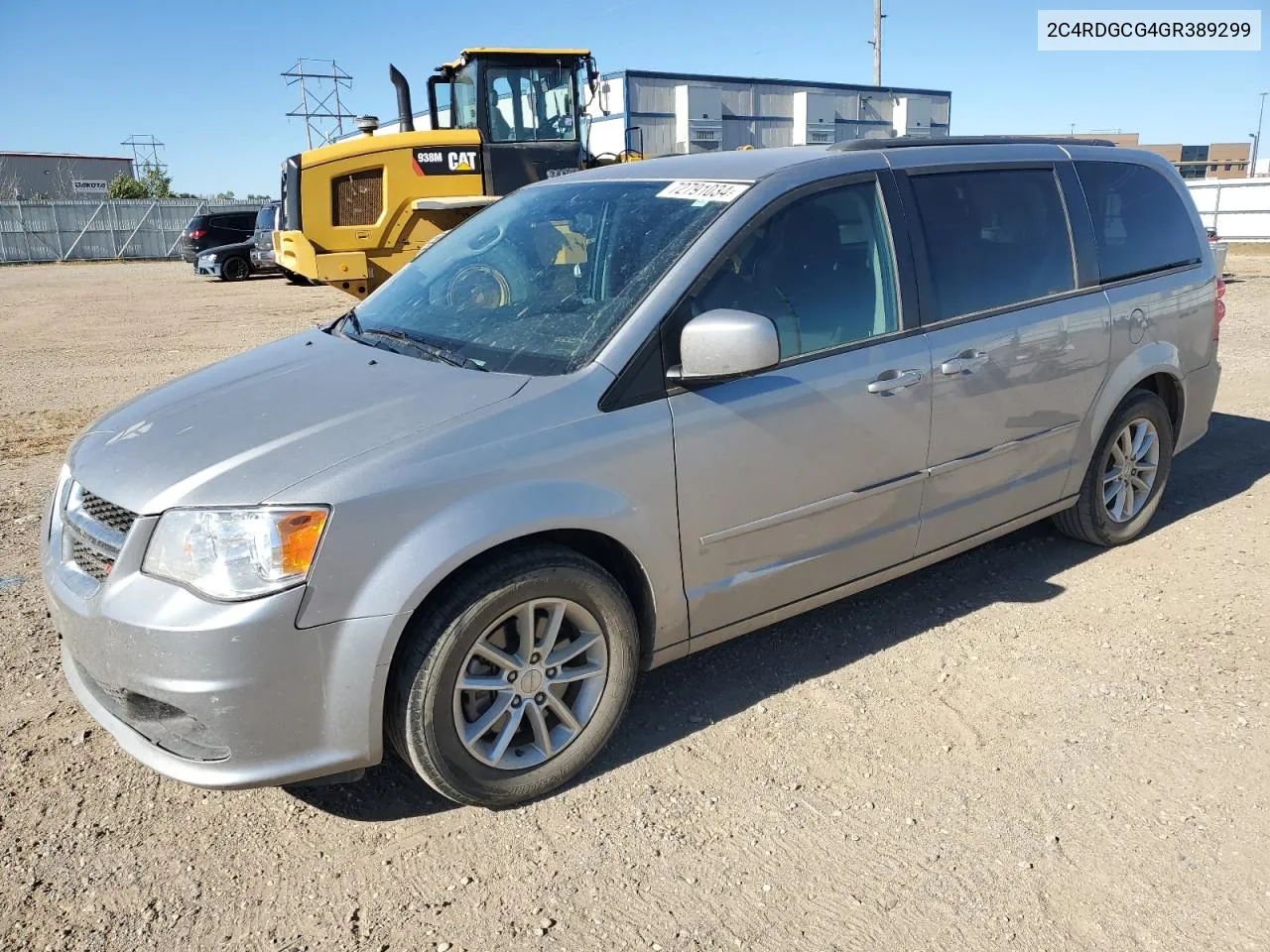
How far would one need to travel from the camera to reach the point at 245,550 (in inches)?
97.3

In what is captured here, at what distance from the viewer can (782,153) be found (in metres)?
3.71

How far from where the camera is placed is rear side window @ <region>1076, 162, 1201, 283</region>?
440 centimetres

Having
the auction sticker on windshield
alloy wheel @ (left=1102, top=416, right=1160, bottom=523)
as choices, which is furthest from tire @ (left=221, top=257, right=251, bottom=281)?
alloy wheel @ (left=1102, top=416, right=1160, bottom=523)

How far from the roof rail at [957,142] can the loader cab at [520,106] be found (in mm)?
8537

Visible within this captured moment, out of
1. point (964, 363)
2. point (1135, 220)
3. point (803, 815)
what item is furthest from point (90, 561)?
point (1135, 220)

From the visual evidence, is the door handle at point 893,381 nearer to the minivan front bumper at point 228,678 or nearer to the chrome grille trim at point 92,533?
the minivan front bumper at point 228,678

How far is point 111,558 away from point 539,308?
1.52m

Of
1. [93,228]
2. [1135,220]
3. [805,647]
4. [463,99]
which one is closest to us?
[805,647]

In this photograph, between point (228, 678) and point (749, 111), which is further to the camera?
point (749, 111)

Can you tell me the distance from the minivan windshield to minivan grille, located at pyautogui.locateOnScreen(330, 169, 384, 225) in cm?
848

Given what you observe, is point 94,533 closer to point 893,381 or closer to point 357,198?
point 893,381

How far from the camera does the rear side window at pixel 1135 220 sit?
4.40 metres

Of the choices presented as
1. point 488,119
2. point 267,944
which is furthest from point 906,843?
point 488,119

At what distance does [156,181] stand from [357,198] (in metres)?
58.7
